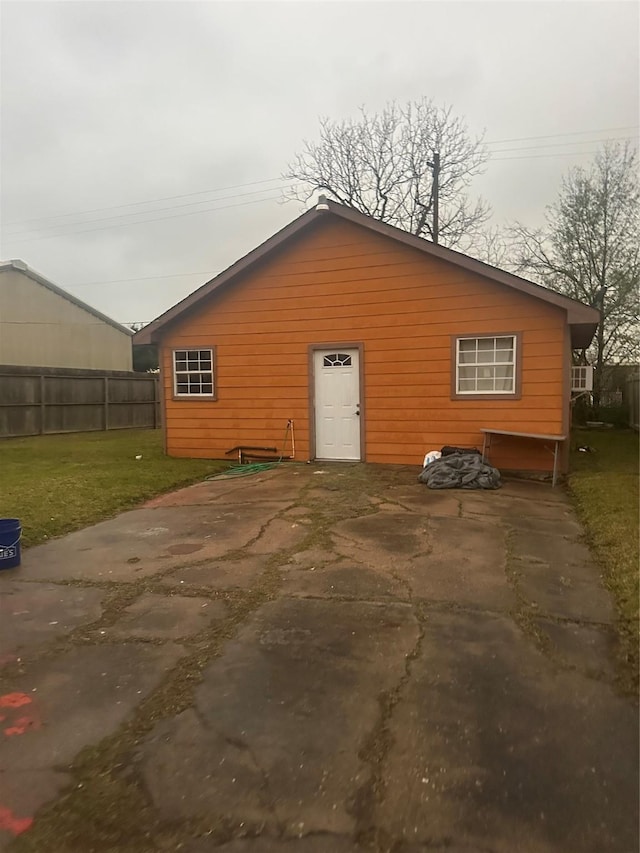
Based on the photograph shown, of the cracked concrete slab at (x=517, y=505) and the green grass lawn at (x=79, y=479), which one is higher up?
the green grass lawn at (x=79, y=479)

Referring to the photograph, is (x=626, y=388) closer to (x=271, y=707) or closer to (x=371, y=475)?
(x=371, y=475)

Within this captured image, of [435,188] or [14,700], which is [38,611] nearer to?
[14,700]

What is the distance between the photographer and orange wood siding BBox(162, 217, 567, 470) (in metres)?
9.99

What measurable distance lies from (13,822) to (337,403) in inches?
377

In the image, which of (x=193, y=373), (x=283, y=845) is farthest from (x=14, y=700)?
(x=193, y=373)

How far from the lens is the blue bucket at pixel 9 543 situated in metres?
5.18

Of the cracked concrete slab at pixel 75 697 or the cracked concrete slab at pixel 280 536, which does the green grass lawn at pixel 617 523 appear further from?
the cracked concrete slab at pixel 280 536

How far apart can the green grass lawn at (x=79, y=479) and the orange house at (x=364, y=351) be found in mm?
1659

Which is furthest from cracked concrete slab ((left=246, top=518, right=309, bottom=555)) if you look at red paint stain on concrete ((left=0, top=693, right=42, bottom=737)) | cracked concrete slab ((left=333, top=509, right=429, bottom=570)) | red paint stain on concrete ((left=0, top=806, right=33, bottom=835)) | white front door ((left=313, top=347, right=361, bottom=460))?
white front door ((left=313, top=347, right=361, bottom=460))

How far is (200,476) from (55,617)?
21.1 feet

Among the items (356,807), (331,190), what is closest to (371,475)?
(356,807)

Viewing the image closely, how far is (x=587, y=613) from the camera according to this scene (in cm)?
401

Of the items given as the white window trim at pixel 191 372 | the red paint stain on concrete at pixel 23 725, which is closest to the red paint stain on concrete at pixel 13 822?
the red paint stain on concrete at pixel 23 725

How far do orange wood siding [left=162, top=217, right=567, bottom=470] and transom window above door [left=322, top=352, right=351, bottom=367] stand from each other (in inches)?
11.9
